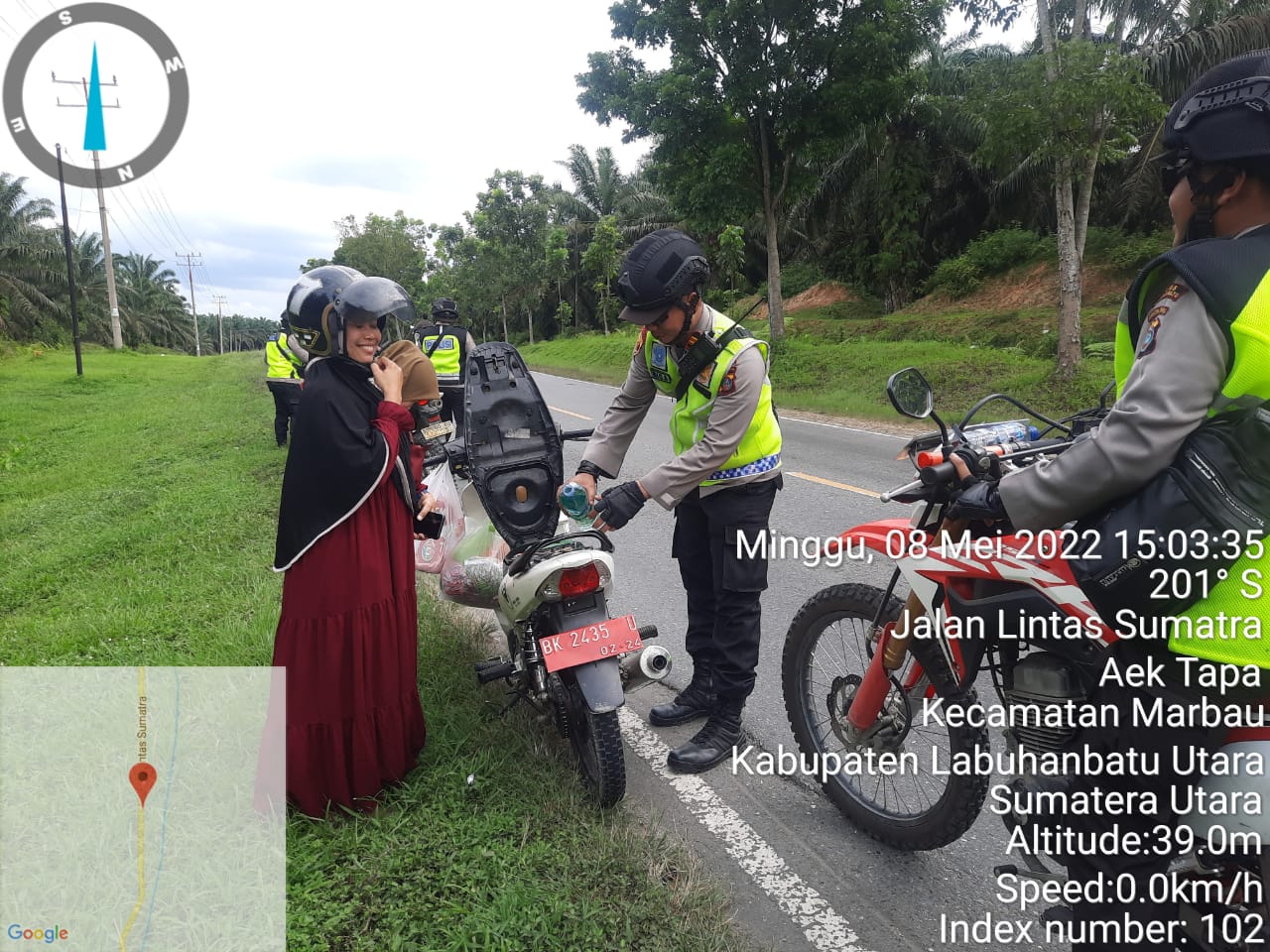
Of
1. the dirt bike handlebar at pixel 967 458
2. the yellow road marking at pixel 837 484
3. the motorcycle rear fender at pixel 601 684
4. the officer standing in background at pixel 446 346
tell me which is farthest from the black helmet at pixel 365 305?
the officer standing in background at pixel 446 346

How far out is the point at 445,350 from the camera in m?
8.53

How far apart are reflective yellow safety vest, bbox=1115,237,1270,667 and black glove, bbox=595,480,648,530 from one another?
5.26ft

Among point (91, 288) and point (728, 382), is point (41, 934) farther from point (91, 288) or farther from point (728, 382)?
point (91, 288)

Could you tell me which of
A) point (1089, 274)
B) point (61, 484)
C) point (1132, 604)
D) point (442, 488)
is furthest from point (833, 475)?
point (1089, 274)

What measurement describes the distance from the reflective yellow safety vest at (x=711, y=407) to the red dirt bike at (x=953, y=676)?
57 cm


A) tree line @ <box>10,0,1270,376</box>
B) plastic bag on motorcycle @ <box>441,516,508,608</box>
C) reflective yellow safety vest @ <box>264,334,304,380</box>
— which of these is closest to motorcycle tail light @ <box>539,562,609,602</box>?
plastic bag on motorcycle @ <box>441,516,508,608</box>

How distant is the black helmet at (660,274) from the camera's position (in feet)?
9.03

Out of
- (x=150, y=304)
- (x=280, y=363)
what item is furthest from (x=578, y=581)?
(x=150, y=304)

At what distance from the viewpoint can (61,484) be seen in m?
9.58

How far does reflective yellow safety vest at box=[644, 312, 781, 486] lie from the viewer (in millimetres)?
2893

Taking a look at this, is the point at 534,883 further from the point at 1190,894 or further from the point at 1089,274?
the point at 1089,274

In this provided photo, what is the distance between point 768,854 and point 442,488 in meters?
1.77

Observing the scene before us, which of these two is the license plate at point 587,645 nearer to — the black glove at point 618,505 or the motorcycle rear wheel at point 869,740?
the black glove at point 618,505

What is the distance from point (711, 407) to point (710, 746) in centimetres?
127
